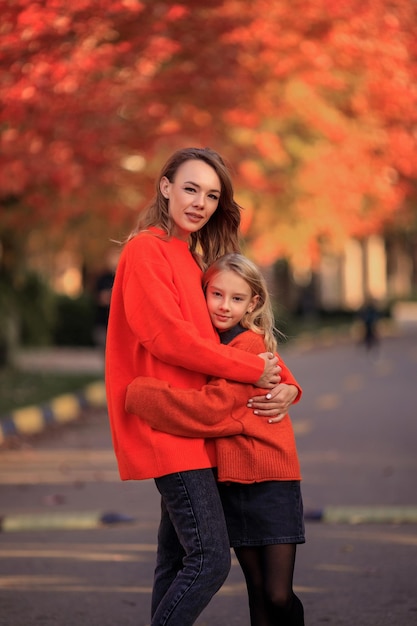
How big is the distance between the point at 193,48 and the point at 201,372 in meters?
11.9

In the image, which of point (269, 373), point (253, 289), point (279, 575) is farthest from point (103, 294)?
point (279, 575)

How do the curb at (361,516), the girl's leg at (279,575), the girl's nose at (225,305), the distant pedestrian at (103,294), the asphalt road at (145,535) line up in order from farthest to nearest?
the distant pedestrian at (103,294) < the curb at (361,516) < the asphalt road at (145,535) < the girl's nose at (225,305) < the girl's leg at (279,575)

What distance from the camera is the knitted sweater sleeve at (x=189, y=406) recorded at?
441 centimetres

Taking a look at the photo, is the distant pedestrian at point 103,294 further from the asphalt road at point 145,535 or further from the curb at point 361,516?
the curb at point 361,516

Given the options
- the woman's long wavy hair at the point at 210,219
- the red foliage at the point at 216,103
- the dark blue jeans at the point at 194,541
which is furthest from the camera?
the red foliage at the point at 216,103

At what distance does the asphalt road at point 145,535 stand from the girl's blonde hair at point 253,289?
180 centimetres

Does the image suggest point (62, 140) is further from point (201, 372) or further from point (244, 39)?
point (201, 372)

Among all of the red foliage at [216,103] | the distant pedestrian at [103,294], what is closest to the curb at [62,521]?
the red foliage at [216,103]

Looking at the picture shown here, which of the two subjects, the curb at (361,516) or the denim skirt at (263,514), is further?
the curb at (361,516)

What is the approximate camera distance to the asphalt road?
20.8 feet

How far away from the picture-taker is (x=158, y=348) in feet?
14.5

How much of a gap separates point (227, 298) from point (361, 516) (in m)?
4.34

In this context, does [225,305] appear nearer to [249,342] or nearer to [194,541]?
[249,342]

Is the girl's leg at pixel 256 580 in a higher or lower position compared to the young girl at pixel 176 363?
lower
